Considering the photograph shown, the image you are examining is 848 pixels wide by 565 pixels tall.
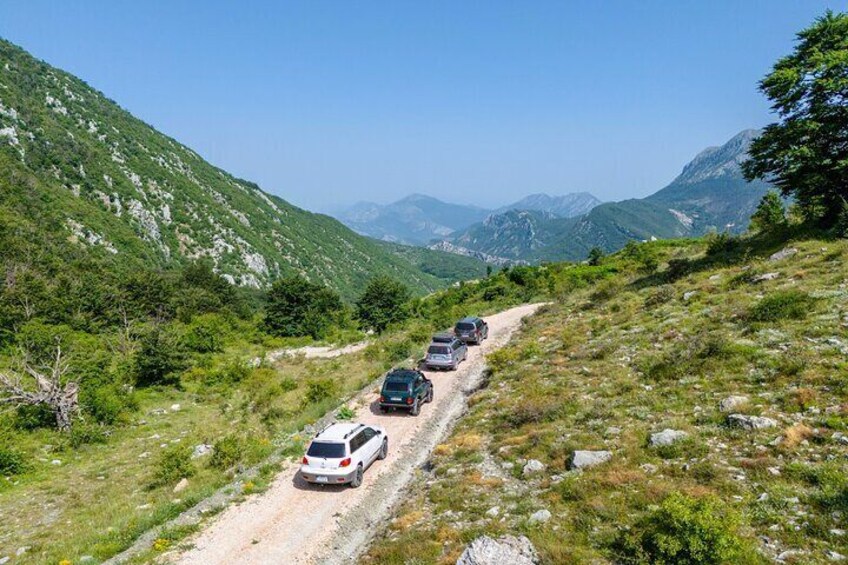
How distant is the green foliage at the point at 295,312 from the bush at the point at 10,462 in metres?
38.7

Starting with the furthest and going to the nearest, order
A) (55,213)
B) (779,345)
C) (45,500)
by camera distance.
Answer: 1. (55,213)
2. (45,500)
3. (779,345)

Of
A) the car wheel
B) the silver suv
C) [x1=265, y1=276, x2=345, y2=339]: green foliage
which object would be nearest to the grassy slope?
the car wheel

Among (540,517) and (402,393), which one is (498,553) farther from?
(402,393)

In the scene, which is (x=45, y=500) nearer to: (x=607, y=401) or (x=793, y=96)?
(x=607, y=401)

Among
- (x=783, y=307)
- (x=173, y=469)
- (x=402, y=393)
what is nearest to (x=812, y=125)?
(x=783, y=307)

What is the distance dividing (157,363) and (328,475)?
2720cm

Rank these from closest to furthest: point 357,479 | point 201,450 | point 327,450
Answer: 1. point 327,450
2. point 357,479
3. point 201,450

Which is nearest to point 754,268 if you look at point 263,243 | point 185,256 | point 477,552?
point 477,552

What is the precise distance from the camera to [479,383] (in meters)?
26.8

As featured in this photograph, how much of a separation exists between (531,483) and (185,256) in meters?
116

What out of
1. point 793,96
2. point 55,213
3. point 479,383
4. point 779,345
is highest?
point 55,213

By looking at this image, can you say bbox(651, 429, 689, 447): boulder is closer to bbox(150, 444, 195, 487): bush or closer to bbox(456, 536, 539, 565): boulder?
bbox(456, 536, 539, 565): boulder

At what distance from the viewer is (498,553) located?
31.2ft

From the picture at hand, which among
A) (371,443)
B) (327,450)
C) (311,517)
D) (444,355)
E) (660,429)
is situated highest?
(327,450)
